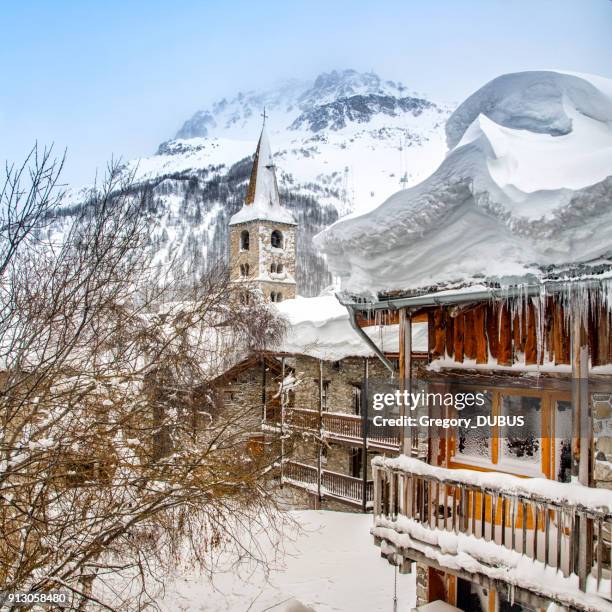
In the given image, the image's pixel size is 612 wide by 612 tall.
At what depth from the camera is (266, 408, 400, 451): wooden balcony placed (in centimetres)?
1692

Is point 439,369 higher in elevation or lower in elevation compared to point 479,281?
lower

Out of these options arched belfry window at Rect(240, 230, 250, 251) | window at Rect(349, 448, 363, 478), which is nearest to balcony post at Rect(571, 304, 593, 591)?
window at Rect(349, 448, 363, 478)

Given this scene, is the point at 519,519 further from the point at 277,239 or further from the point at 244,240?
the point at 244,240

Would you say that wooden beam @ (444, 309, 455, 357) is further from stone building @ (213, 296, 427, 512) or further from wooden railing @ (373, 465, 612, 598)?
stone building @ (213, 296, 427, 512)

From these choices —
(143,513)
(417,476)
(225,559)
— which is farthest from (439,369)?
(225,559)

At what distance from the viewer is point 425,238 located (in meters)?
6.00

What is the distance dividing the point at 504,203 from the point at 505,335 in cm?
222

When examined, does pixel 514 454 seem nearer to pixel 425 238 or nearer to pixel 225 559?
pixel 425 238

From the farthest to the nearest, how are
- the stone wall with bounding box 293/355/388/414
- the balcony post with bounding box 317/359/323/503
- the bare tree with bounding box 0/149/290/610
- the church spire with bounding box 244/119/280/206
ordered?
1. the church spire with bounding box 244/119/280/206
2. the stone wall with bounding box 293/355/388/414
3. the balcony post with bounding box 317/359/323/503
4. the bare tree with bounding box 0/149/290/610

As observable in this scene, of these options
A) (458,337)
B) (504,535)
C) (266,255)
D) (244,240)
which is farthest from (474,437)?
(244,240)

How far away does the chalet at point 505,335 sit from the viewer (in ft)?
16.3

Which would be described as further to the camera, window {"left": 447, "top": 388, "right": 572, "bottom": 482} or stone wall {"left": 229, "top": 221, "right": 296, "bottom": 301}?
stone wall {"left": 229, "top": 221, "right": 296, "bottom": 301}

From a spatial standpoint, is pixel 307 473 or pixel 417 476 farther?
pixel 307 473

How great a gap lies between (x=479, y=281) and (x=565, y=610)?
314 cm
